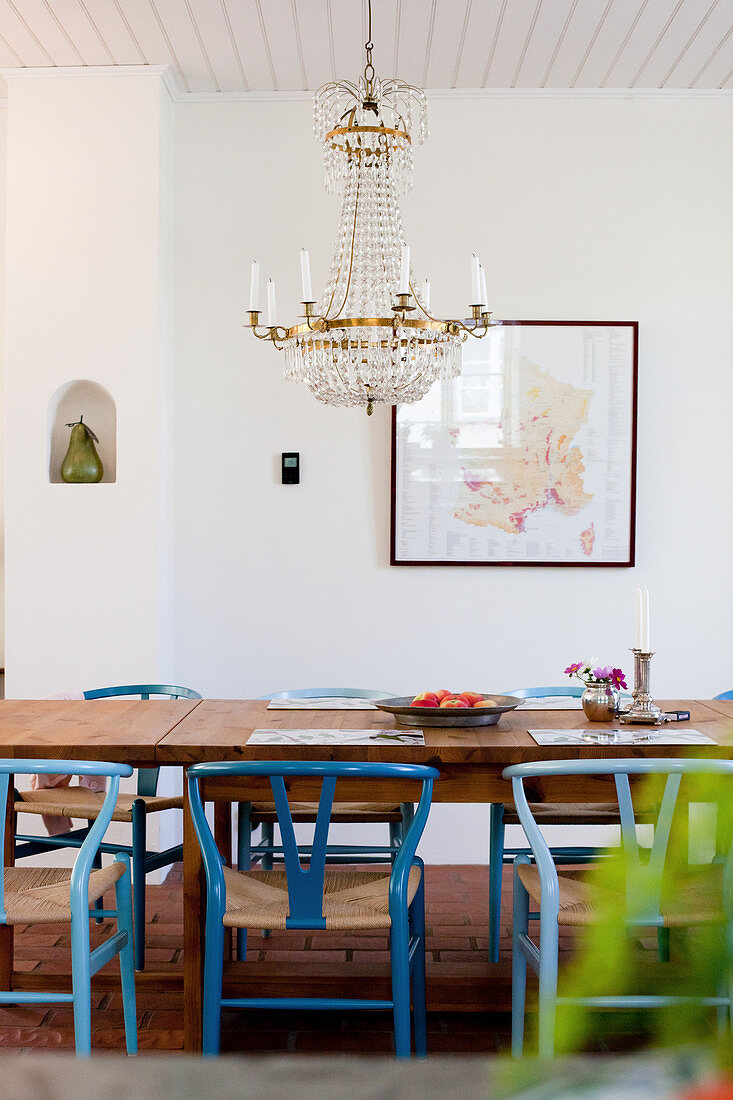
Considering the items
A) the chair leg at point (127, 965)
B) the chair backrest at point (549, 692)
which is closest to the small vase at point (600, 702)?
the chair backrest at point (549, 692)

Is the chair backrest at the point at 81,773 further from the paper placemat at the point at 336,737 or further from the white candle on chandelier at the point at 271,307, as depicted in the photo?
the white candle on chandelier at the point at 271,307

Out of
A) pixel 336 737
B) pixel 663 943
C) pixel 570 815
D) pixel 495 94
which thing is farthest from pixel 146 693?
pixel 495 94

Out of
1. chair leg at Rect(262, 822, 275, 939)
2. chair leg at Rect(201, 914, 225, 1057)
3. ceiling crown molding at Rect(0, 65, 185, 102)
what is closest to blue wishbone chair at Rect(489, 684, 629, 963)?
chair leg at Rect(262, 822, 275, 939)

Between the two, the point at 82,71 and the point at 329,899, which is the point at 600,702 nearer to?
the point at 329,899

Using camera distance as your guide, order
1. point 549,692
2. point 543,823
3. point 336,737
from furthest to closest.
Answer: point 549,692 → point 543,823 → point 336,737

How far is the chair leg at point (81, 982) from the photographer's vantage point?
78.8 inches

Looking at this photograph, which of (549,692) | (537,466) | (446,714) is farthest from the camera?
(537,466)

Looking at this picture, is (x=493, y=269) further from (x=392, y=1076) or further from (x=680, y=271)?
(x=392, y=1076)

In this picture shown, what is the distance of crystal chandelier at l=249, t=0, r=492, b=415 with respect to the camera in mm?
2457

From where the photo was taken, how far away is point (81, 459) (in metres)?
3.80

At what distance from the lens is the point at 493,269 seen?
3949 millimetres

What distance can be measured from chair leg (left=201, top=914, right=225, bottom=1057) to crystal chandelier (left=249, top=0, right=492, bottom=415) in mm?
1338

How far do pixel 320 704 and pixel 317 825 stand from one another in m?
0.98

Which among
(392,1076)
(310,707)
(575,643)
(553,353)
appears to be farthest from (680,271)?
(392,1076)
